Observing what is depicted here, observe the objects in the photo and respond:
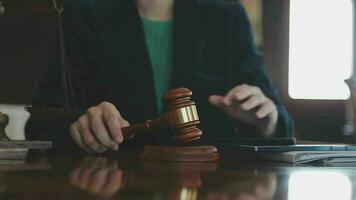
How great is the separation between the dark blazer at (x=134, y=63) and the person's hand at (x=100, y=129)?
200 millimetres

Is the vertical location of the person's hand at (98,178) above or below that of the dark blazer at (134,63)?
below

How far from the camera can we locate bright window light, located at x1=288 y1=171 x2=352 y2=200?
1.69ft

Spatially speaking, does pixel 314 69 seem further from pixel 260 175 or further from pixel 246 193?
pixel 246 193

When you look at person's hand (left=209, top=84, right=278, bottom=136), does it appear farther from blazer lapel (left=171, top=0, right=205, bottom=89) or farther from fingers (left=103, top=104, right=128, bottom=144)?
fingers (left=103, top=104, right=128, bottom=144)

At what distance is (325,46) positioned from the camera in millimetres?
1530

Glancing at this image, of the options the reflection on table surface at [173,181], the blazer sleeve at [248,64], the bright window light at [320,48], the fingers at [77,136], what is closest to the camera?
the reflection on table surface at [173,181]

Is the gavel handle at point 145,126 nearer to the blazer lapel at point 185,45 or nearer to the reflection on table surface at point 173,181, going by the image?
the reflection on table surface at point 173,181

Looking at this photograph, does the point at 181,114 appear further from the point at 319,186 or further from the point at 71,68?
the point at 71,68

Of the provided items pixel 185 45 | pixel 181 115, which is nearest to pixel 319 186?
pixel 181 115

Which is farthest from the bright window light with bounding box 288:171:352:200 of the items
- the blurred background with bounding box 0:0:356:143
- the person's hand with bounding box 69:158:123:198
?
the blurred background with bounding box 0:0:356:143

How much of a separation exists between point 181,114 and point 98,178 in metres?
0.25

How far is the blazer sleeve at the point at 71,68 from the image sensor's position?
1282 mm

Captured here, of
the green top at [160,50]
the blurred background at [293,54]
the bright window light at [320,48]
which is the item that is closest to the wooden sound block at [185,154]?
the green top at [160,50]

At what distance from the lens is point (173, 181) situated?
0.63 meters
